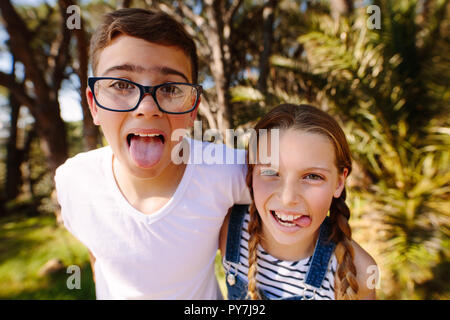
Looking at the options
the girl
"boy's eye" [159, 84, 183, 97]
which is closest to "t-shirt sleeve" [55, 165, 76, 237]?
"boy's eye" [159, 84, 183, 97]

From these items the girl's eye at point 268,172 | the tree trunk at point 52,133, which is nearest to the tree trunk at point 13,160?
the tree trunk at point 52,133

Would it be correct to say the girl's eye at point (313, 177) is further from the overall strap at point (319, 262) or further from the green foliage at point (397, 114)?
the green foliage at point (397, 114)

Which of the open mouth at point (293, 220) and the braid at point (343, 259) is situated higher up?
the open mouth at point (293, 220)

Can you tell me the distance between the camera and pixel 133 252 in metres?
1.23

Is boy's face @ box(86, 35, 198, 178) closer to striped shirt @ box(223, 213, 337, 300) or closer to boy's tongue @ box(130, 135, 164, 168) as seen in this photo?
boy's tongue @ box(130, 135, 164, 168)

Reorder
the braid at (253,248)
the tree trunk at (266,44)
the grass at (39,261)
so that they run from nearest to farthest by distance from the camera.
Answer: the braid at (253,248)
the grass at (39,261)
the tree trunk at (266,44)

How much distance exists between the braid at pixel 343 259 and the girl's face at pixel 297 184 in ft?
0.58

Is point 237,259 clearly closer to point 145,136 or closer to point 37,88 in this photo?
point 145,136

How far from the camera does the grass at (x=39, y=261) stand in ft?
10.3

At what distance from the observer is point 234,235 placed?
4.41ft

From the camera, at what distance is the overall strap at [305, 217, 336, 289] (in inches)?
47.1

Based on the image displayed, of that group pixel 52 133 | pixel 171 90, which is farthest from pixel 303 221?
pixel 52 133
